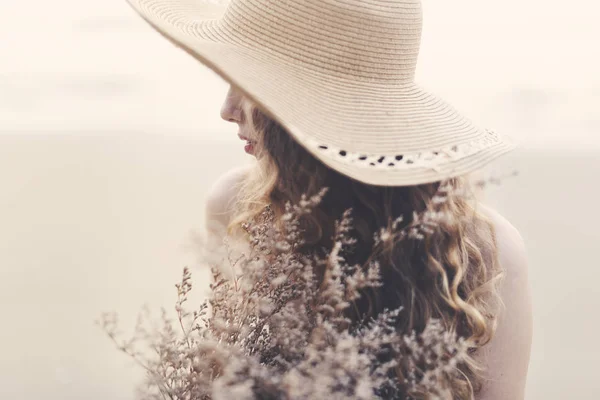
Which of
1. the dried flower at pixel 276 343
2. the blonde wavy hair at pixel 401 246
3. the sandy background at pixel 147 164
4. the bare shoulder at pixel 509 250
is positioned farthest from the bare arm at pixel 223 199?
the sandy background at pixel 147 164

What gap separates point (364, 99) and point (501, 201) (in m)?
2.22

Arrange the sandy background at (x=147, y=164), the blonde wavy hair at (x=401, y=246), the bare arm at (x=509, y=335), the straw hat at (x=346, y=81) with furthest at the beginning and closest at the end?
the sandy background at (x=147, y=164), the bare arm at (x=509, y=335), the blonde wavy hair at (x=401, y=246), the straw hat at (x=346, y=81)

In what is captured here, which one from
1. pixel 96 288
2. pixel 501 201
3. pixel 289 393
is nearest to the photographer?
pixel 289 393

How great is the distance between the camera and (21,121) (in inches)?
145

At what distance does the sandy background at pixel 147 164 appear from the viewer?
106 inches

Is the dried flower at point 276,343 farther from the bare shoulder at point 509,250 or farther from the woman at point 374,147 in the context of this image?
the bare shoulder at point 509,250

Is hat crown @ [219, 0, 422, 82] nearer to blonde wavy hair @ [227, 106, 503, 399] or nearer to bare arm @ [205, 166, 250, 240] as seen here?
blonde wavy hair @ [227, 106, 503, 399]

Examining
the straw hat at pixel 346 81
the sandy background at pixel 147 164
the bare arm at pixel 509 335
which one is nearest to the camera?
the straw hat at pixel 346 81

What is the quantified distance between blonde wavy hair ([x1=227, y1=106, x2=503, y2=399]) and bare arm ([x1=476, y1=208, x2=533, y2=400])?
67 mm

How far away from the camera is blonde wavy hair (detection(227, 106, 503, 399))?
47.0 inches

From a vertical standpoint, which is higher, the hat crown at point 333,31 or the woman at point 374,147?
the hat crown at point 333,31

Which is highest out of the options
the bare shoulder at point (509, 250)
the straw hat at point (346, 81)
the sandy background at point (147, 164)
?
the straw hat at point (346, 81)

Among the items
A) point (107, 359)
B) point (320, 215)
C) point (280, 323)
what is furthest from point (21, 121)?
point (280, 323)

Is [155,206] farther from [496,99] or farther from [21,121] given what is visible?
[496,99]
